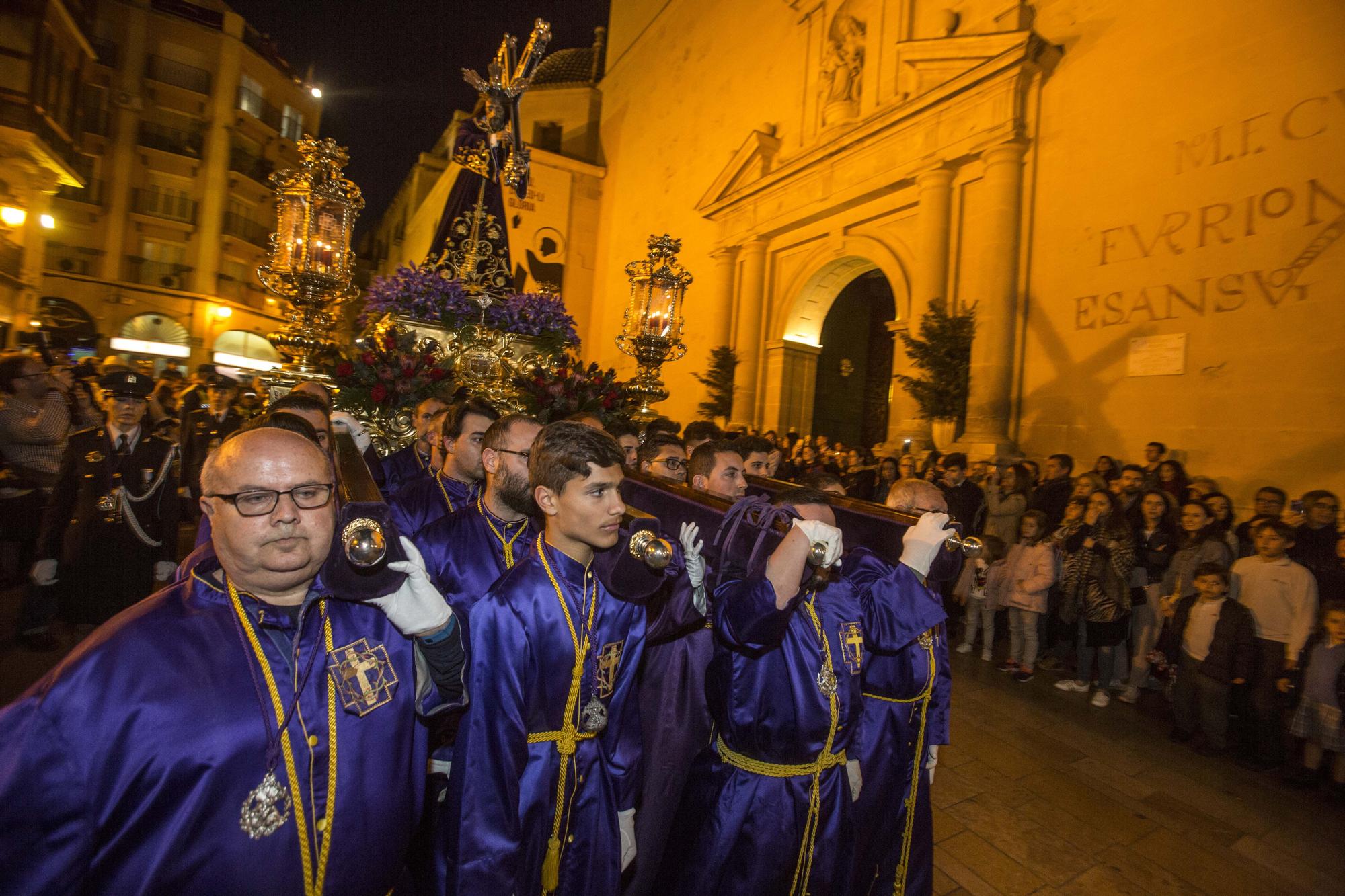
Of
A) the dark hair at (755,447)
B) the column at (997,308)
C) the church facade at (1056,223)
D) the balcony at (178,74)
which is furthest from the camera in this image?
the balcony at (178,74)

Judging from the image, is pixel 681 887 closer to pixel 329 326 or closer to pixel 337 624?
pixel 337 624

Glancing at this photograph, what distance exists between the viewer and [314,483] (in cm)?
144

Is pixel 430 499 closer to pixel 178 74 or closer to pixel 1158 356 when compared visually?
pixel 1158 356

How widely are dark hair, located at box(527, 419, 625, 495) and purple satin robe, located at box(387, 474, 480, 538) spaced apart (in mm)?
1577

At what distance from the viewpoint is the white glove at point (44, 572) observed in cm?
428

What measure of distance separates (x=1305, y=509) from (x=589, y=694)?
20.4 ft

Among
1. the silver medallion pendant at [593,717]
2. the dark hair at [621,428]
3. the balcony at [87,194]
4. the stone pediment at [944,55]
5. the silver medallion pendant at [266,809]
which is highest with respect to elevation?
the balcony at [87,194]

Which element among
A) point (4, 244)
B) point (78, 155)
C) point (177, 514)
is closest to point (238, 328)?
point (78, 155)

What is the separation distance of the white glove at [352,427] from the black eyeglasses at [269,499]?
2620mm

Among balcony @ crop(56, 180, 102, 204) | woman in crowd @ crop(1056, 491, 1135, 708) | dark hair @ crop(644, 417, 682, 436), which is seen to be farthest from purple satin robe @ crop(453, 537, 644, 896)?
balcony @ crop(56, 180, 102, 204)

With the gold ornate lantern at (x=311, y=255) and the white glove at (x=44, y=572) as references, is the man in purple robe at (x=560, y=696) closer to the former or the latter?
the gold ornate lantern at (x=311, y=255)

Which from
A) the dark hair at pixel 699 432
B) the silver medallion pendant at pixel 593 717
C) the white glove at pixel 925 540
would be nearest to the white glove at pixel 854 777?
the white glove at pixel 925 540

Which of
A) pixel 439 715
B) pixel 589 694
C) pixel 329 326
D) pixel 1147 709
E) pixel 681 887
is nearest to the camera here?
pixel 439 715

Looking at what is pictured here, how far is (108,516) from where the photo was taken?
465 centimetres
